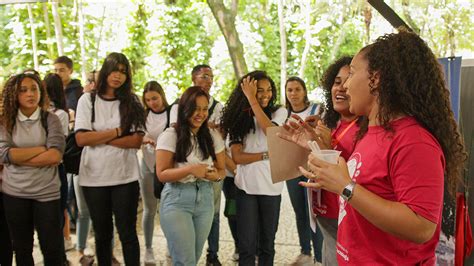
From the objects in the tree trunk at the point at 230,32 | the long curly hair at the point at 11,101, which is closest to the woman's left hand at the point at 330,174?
the long curly hair at the point at 11,101

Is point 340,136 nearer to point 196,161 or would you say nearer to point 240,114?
point 196,161

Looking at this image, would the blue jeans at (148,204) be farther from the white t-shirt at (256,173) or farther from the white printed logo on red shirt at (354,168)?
the white printed logo on red shirt at (354,168)

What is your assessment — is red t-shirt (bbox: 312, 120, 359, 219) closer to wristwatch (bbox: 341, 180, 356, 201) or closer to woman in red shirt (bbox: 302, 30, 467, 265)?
woman in red shirt (bbox: 302, 30, 467, 265)

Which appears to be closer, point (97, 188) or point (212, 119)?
point (97, 188)

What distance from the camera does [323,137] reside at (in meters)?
2.02

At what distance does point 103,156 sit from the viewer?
10.8ft

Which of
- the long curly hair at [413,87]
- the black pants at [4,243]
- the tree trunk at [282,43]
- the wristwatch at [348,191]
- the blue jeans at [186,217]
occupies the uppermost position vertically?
the tree trunk at [282,43]

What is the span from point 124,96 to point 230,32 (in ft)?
18.7

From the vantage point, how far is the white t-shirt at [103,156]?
3.27m

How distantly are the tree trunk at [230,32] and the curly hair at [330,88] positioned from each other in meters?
6.47

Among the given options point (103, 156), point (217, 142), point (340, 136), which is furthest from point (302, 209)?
point (340, 136)

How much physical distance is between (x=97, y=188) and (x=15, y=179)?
522 mm

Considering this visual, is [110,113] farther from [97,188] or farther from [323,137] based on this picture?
[323,137]

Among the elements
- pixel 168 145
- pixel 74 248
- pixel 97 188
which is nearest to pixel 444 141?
pixel 168 145
